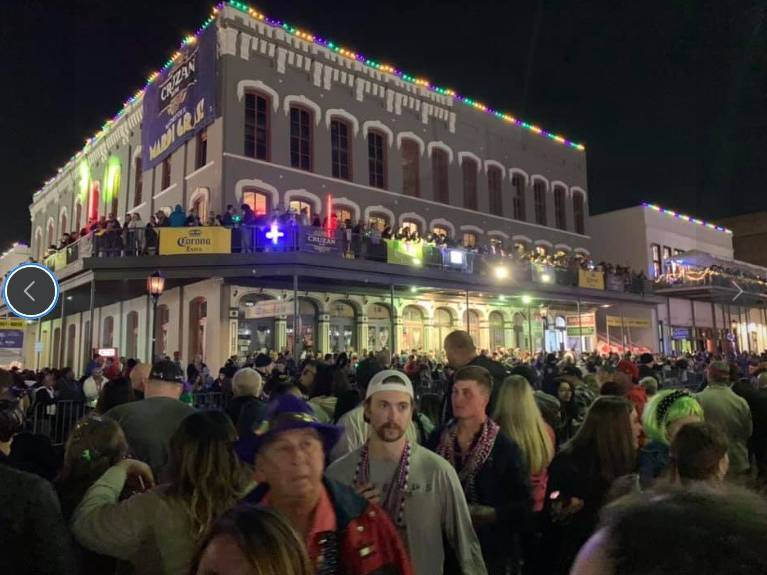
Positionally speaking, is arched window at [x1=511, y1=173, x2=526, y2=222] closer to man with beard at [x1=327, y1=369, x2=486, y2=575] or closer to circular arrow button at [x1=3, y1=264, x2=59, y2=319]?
circular arrow button at [x1=3, y1=264, x2=59, y2=319]

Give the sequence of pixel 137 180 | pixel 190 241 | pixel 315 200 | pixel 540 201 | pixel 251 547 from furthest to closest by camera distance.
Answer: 1. pixel 540 201
2. pixel 137 180
3. pixel 315 200
4. pixel 190 241
5. pixel 251 547

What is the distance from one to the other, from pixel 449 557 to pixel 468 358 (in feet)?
7.22

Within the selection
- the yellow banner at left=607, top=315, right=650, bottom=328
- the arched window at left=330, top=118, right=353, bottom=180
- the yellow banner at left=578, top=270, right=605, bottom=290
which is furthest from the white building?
the arched window at left=330, top=118, right=353, bottom=180

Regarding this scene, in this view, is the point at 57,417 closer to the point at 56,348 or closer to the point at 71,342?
the point at 71,342

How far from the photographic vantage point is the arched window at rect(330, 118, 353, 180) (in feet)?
76.6

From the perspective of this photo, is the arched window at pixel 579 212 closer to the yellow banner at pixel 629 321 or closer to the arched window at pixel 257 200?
the yellow banner at pixel 629 321

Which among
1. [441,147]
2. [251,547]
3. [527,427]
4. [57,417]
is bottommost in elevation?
[57,417]

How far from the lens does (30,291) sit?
227 inches

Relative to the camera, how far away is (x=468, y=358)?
16.9ft

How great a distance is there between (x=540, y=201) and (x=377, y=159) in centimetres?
1142

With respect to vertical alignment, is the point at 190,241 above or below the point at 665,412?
above

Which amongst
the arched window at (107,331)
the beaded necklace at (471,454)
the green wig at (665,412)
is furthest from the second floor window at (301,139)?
the beaded necklace at (471,454)

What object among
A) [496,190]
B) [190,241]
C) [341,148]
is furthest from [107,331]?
[496,190]

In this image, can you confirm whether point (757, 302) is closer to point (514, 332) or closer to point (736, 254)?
point (514, 332)
